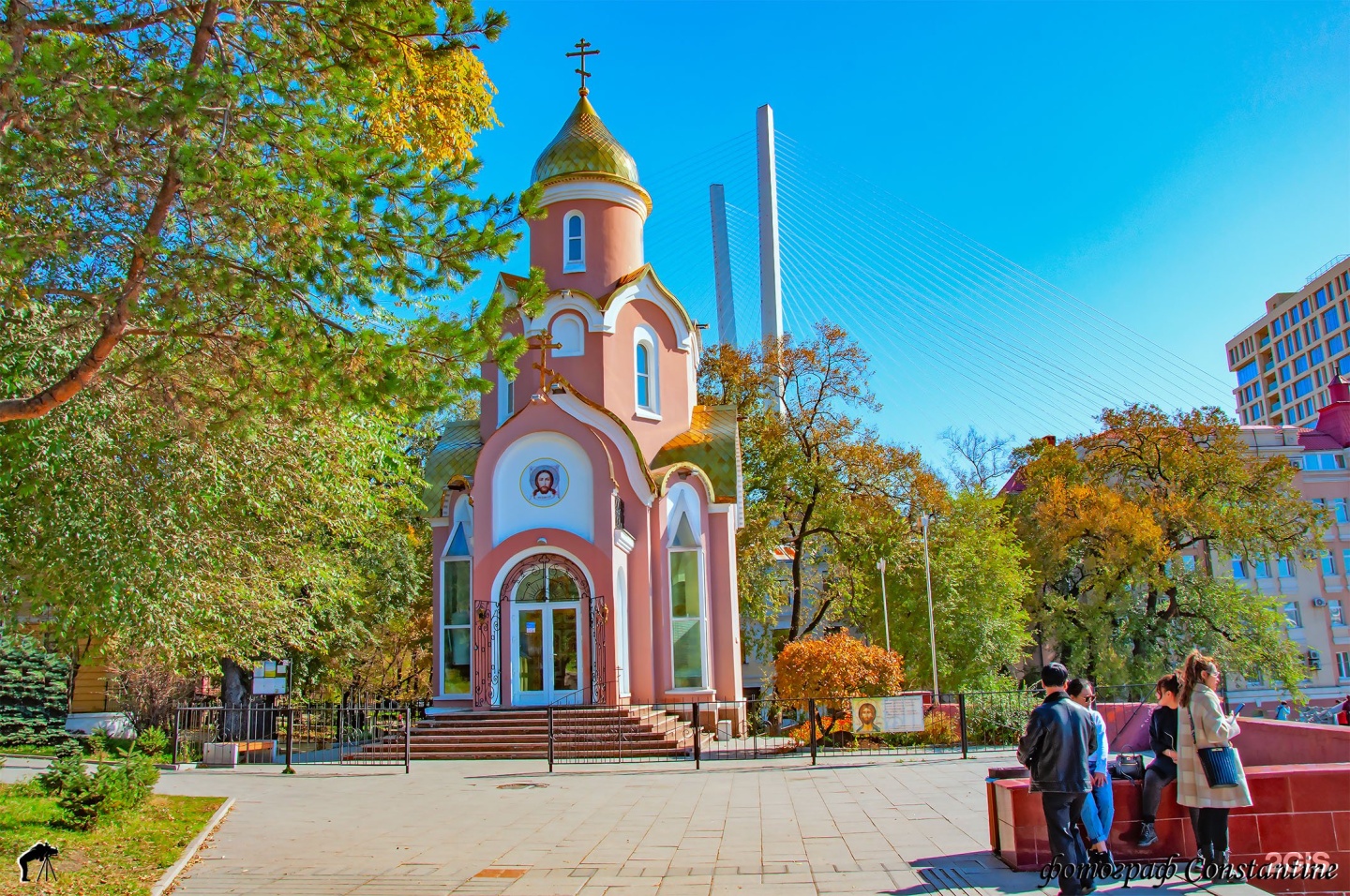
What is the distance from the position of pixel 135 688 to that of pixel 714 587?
41.9 feet

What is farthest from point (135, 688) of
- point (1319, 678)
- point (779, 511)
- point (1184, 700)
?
point (1319, 678)

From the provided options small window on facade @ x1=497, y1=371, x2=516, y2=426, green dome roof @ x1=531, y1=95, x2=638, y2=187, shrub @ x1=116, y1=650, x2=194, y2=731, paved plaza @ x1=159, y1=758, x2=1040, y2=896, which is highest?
green dome roof @ x1=531, y1=95, x2=638, y2=187

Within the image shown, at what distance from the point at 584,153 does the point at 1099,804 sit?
2101 centimetres

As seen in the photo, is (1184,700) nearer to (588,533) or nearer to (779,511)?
(588,533)

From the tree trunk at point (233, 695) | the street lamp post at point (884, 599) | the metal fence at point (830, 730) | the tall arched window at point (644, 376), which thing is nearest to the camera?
the metal fence at point (830, 730)

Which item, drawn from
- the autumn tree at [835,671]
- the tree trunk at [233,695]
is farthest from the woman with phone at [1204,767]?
the tree trunk at [233,695]

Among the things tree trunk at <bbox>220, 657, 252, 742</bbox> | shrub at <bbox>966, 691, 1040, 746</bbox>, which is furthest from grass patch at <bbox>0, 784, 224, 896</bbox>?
shrub at <bbox>966, 691, 1040, 746</bbox>

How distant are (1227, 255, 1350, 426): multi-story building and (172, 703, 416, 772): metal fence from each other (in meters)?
74.0

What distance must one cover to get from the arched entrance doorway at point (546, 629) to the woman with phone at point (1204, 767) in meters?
14.3

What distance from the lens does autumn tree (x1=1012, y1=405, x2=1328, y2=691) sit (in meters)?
32.4

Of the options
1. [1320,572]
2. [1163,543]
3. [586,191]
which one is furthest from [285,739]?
[1320,572]

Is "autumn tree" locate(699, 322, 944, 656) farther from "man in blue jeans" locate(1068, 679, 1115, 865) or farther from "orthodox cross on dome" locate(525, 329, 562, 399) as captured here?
"man in blue jeans" locate(1068, 679, 1115, 865)

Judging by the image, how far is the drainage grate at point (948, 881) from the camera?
6938mm

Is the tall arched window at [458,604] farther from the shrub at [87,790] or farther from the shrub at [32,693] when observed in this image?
the shrub at [87,790]
